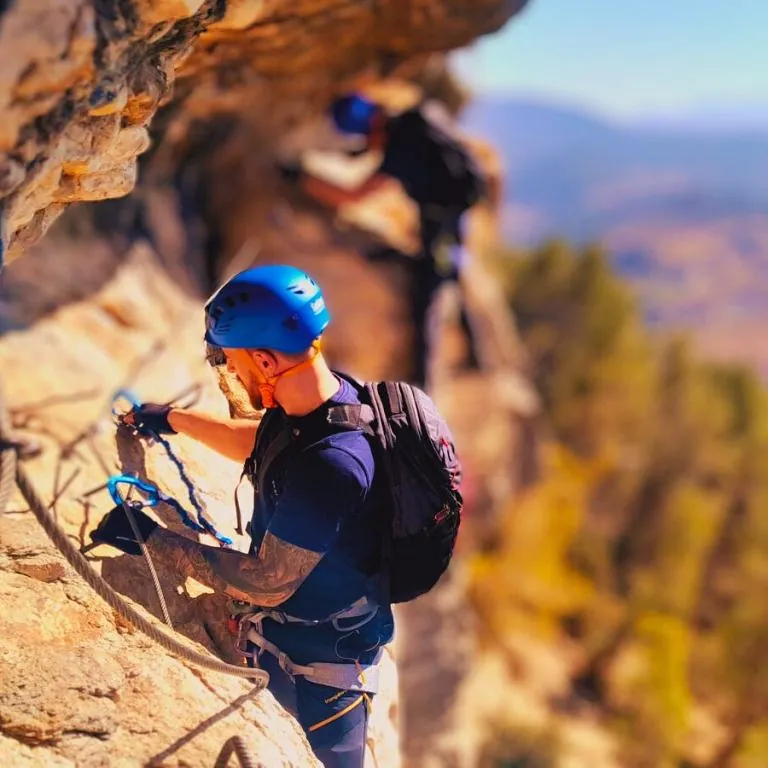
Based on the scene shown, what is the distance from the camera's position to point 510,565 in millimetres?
18969

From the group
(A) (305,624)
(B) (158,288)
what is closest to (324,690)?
(A) (305,624)

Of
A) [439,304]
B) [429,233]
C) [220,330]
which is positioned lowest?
[439,304]

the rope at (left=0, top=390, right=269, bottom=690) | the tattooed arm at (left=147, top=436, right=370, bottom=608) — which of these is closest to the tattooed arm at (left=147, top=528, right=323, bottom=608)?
the tattooed arm at (left=147, top=436, right=370, bottom=608)

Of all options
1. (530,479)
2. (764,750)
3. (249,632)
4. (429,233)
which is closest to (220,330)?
(249,632)

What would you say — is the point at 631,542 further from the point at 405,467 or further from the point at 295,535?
the point at 295,535

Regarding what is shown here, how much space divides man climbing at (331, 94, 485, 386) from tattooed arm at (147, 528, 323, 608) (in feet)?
18.7

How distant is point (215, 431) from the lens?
287cm

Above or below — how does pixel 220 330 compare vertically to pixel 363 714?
above

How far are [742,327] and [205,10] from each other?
147135 mm

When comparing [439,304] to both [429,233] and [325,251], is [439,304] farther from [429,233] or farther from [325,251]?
[325,251]

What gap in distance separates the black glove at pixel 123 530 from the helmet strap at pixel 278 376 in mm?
640

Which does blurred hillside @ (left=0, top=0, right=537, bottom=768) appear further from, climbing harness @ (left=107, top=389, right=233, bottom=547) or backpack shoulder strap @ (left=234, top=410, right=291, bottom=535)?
backpack shoulder strap @ (left=234, top=410, right=291, bottom=535)

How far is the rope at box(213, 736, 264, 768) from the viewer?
2199 millimetres

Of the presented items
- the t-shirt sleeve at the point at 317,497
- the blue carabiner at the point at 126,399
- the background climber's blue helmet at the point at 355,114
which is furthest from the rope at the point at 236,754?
Result: the background climber's blue helmet at the point at 355,114
